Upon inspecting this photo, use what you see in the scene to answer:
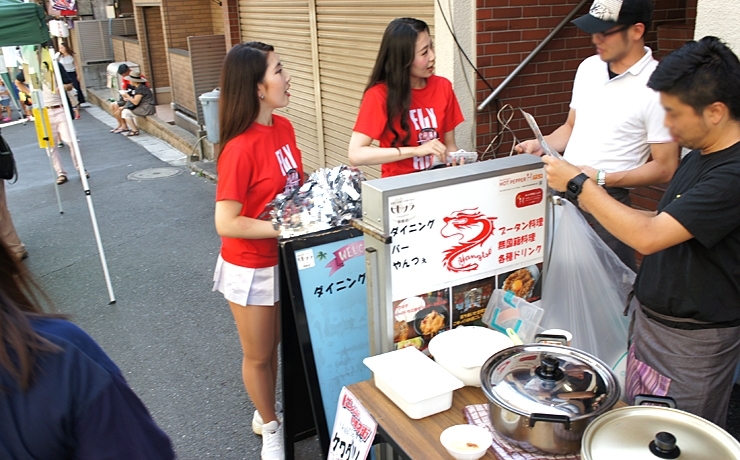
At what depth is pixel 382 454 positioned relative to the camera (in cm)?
255

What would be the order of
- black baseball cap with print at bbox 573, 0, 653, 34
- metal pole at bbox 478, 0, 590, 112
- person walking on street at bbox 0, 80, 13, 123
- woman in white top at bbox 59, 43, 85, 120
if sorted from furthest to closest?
1. person walking on street at bbox 0, 80, 13, 123
2. woman in white top at bbox 59, 43, 85, 120
3. metal pole at bbox 478, 0, 590, 112
4. black baseball cap with print at bbox 573, 0, 653, 34

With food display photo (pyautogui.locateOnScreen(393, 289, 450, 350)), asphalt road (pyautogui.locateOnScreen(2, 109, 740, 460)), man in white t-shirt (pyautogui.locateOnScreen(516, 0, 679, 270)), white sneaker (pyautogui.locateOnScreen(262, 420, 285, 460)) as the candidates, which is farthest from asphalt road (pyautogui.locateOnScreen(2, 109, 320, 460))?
man in white t-shirt (pyautogui.locateOnScreen(516, 0, 679, 270))

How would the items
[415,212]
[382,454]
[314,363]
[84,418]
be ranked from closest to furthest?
[84,418] < [415,212] < [382,454] < [314,363]

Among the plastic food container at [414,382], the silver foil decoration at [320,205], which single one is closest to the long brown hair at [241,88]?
the silver foil decoration at [320,205]

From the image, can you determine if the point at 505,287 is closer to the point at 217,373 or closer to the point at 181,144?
the point at 217,373

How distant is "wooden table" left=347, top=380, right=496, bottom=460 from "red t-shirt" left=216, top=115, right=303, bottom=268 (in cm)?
114

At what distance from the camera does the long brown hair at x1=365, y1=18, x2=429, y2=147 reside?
3357 millimetres

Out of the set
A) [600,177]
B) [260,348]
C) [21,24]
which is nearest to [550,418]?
[600,177]

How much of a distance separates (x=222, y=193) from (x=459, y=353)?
4.48 ft

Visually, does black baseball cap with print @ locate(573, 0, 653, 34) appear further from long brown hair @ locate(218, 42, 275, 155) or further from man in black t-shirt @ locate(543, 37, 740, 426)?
long brown hair @ locate(218, 42, 275, 155)

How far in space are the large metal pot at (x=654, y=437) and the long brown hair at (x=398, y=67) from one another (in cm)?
206

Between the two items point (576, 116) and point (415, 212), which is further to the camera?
point (576, 116)

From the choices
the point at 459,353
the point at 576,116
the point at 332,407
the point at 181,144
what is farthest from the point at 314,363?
the point at 181,144

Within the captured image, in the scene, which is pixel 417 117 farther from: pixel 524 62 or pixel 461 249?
pixel 524 62
